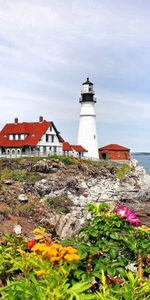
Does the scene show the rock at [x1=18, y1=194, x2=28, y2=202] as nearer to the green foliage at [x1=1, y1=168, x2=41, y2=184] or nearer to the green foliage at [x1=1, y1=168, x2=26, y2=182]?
the green foliage at [x1=1, y1=168, x2=41, y2=184]

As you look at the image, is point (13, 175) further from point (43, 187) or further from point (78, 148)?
point (78, 148)

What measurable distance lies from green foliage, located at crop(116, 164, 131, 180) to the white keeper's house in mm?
5476

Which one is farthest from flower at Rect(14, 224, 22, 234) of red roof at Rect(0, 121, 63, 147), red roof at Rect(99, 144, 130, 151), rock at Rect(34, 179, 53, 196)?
red roof at Rect(99, 144, 130, 151)

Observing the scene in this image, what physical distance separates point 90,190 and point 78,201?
4.00 meters

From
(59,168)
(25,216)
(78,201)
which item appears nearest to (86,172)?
(59,168)

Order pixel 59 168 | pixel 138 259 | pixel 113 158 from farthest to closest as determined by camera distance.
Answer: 1. pixel 113 158
2. pixel 59 168
3. pixel 138 259

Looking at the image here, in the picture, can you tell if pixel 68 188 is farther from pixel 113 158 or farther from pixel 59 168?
pixel 113 158

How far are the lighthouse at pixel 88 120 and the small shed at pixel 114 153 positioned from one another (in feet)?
11.7

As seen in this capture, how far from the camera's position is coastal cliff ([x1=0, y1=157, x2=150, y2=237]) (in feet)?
74.8

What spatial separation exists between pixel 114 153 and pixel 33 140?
1274cm

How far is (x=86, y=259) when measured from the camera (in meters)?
3.99

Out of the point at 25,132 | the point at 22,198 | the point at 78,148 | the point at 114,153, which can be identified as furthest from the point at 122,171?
the point at 22,198

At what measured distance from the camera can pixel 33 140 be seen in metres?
43.2

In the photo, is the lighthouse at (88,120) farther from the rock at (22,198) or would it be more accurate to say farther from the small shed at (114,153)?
the rock at (22,198)
